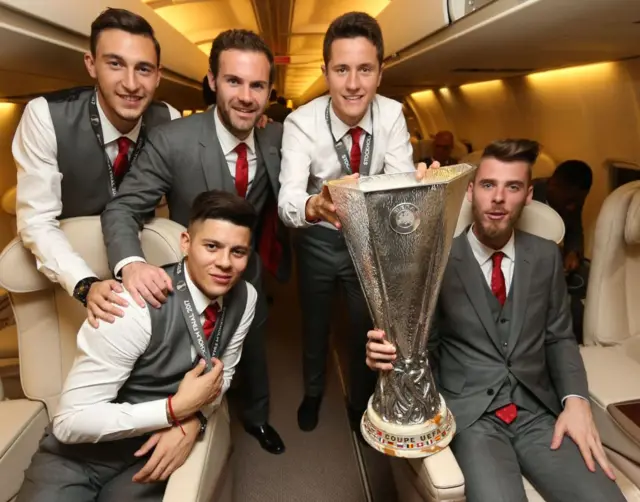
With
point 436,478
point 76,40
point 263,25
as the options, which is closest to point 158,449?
point 436,478

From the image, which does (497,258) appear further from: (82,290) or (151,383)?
(82,290)

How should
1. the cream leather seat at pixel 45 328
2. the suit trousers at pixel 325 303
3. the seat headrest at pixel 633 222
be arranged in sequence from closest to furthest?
the cream leather seat at pixel 45 328 < the seat headrest at pixel 633 222 < the suit trousers at pixel 325 303

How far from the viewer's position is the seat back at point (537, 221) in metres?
2.12

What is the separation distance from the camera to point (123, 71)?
6.54 ft

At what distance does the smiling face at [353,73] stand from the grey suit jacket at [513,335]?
654mm

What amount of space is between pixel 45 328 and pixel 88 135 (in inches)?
29.2

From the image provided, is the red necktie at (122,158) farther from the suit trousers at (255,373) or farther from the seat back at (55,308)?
the suit trousers at (255,373)

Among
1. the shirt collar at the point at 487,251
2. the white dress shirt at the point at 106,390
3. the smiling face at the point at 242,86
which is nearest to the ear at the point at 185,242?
the white dress shirt at the point at 106,390

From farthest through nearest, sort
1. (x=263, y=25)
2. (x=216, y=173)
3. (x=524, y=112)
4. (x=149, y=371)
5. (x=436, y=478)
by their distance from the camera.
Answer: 1. (x=263, y=25)
2. (x=524, y=112)
3. (x=216, y=173)
4. (x=149, y=371)
5. (x=436, y=478)

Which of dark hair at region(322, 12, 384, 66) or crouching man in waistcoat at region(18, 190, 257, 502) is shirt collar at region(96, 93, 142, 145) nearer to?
crouching man in waistcoat at region(18, 190, 257, 502)

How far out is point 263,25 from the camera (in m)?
6.00

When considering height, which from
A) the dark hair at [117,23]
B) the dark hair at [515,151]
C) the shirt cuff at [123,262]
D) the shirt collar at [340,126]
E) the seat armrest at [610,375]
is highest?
the dark hair at [117,23]

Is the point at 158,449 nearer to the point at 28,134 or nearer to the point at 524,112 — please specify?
the point at 28,134

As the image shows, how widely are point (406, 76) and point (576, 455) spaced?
12.3ft
